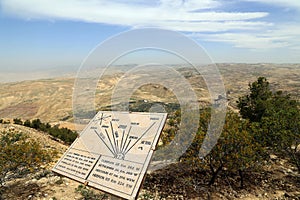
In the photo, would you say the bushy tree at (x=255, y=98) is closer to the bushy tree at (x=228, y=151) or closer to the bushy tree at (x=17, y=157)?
the bushy tree at (x=228, y=151)

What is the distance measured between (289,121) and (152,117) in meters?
7.91

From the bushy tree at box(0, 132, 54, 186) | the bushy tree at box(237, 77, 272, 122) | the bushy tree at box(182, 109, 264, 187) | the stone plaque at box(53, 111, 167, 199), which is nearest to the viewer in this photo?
the stone plaque at box(53, 111, 167, 199)

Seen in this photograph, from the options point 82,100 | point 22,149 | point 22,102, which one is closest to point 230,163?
point 82,100

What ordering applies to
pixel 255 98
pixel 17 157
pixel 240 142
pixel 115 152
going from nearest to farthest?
pixel 115 152
pixel 17 157
pixel 240 142
pixel 255 98

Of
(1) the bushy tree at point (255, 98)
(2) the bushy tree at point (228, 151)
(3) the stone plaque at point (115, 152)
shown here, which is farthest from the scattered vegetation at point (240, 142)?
(1) the bushy tree at point (255, 98)

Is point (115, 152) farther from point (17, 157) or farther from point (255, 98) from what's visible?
point (255, 98)

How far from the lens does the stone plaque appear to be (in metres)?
5.62

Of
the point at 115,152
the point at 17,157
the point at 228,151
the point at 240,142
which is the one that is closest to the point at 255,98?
the point at 240,142

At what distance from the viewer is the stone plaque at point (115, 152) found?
5625mm

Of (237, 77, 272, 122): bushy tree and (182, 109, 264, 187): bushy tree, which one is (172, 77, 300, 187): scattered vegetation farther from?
(237, 77, 272, 122): bushy tree

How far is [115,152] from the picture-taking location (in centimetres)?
639

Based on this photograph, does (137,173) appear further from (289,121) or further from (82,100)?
(289,121)

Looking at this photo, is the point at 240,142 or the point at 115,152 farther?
the point at 240,142

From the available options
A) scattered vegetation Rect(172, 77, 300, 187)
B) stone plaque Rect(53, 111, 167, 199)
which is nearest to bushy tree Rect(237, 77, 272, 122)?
scattered vegetation Rect(172, 77, 300, 187)
